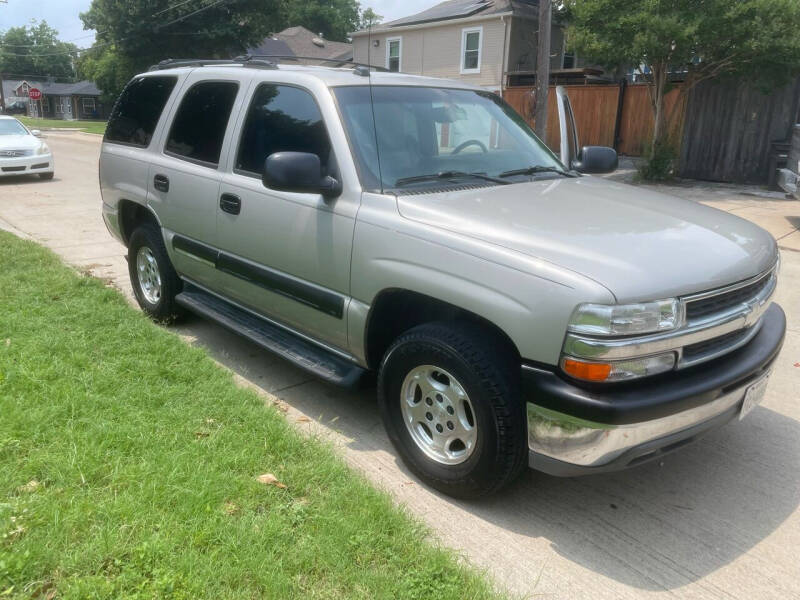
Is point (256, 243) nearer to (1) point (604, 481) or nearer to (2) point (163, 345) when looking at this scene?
(2) point (163, 345)

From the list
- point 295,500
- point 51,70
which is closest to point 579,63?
point 295,500

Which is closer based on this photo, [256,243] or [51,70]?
[256,243]

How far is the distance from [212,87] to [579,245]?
293 centimetres

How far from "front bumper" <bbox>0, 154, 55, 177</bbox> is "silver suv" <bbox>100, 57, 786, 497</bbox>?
437 inches

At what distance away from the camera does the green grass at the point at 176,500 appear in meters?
2.42

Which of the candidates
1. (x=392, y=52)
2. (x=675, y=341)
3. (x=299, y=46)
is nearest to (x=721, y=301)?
(x=675, y=341)

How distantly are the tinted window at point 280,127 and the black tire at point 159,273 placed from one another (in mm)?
1297

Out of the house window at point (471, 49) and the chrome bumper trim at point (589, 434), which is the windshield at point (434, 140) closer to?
the chrome bumper trim at point (589, 434)

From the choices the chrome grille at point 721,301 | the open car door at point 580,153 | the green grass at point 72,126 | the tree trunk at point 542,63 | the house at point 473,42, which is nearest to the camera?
the chrome grille at point 721,301

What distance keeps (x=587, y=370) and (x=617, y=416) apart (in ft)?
0.65

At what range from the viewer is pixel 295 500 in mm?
2939

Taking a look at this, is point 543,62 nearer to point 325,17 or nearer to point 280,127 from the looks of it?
point 280,127

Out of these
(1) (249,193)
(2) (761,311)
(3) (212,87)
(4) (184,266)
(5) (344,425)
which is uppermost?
(3) (212,87)

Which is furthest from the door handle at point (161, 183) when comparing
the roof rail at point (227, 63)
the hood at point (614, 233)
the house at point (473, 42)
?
the house at point (473, 42)
